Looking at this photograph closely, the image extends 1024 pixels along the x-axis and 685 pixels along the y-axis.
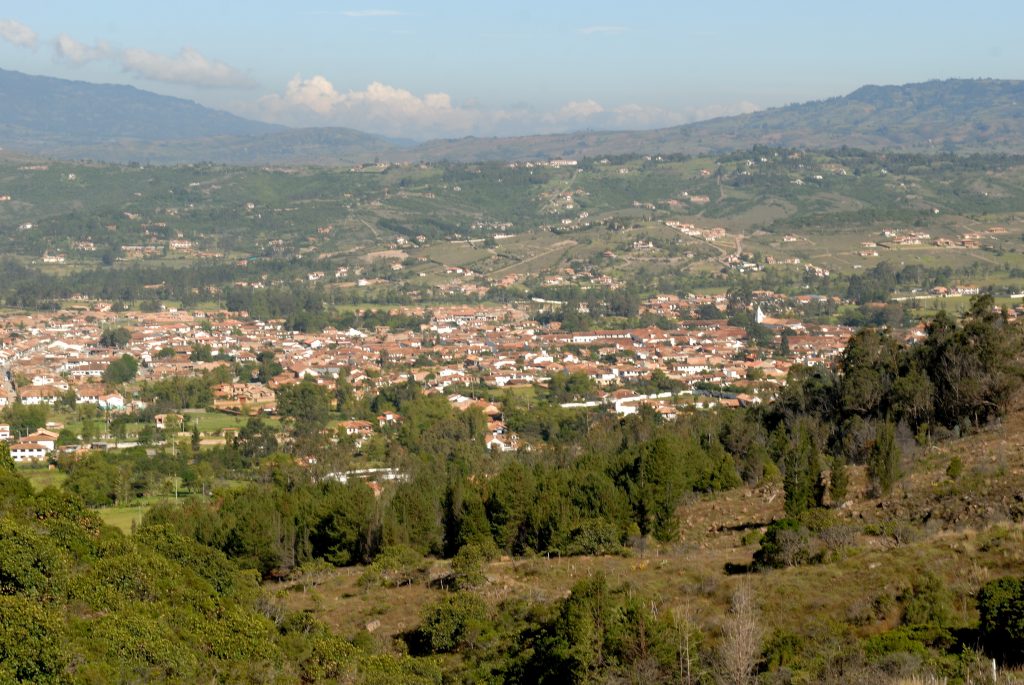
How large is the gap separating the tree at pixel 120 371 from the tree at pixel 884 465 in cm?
4243

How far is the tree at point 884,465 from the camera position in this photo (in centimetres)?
2158

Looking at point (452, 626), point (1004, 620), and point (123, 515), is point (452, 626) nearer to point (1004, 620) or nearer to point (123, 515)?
point (1004, 620)

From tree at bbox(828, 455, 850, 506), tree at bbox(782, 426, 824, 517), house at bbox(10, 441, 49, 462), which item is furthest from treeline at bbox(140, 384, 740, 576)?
house at bbox(10, 441, 49, 462)

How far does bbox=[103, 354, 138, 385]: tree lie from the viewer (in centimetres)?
5728

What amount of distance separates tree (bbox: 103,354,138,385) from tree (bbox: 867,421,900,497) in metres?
42.4

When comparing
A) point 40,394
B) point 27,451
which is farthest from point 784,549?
point 40,394

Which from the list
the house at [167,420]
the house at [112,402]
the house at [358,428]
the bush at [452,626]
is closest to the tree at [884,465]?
the bush at [452,626]

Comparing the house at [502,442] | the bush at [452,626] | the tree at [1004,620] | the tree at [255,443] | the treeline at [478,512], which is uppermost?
the tree at [1004,620]

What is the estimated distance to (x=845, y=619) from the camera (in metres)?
14.7

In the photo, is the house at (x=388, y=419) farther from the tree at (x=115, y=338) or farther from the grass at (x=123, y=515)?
the tree at (x=115, y=338)

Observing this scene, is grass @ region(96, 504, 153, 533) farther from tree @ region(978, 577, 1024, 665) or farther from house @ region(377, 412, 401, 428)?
tree @ region(978, 577, 1024, 665)

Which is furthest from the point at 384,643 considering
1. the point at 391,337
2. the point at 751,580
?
the point at 391,337

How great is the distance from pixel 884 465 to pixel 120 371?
145 feet

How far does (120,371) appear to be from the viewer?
190ft
